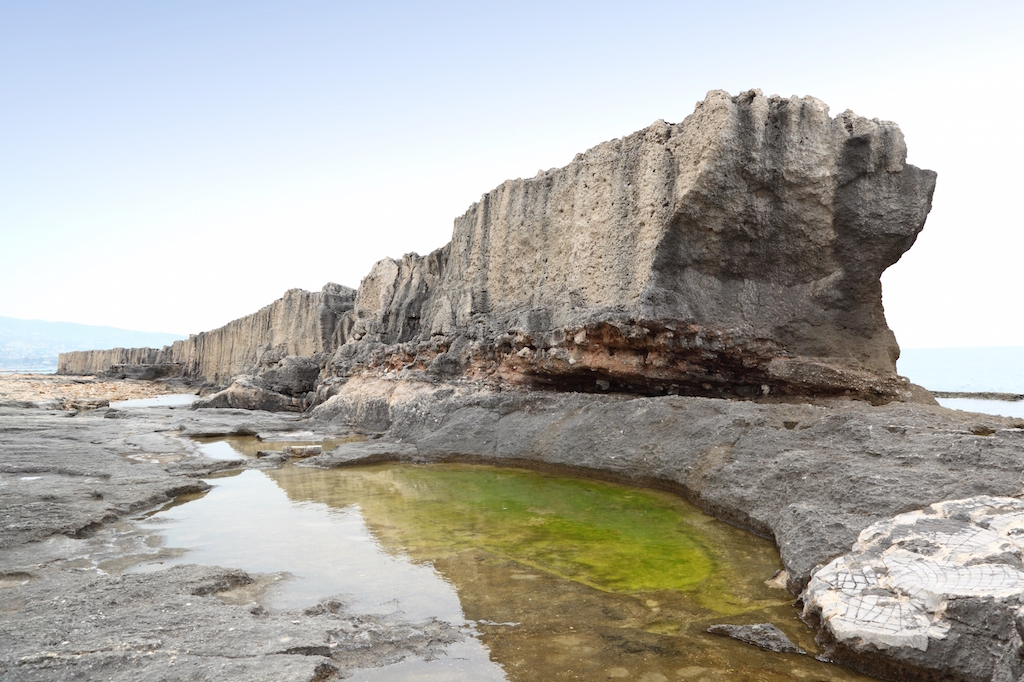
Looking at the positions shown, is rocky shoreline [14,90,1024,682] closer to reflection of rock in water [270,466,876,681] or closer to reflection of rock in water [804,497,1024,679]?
reflection of rock in water [804,497,1024,679]

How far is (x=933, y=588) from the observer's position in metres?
2.32

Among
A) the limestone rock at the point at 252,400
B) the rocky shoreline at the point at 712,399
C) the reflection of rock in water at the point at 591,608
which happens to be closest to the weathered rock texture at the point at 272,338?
the limestone rock at the point at 252,400

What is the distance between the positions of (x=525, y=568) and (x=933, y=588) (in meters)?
1.80

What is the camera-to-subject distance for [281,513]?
4.49 metres

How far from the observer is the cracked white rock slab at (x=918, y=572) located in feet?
7.32

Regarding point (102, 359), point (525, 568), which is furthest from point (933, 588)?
point (102, 359)

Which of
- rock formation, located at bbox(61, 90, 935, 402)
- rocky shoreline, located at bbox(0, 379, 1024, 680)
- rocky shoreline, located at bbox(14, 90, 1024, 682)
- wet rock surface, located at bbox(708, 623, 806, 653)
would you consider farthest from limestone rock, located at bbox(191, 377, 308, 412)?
wet rock surface, located at bbox(708, 623, 806, 653)

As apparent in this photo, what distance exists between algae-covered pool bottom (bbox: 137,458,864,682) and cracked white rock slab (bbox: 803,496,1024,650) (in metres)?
0.19

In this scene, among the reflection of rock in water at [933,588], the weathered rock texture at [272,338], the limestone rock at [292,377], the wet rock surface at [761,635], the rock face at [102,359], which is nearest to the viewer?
the reflection of rock in water at [933,588]

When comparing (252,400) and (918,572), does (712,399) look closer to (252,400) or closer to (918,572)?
(918,572)

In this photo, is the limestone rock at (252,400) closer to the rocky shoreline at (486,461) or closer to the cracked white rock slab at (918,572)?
the rocky shoreline at (486,461)

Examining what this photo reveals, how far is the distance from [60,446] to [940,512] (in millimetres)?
7410

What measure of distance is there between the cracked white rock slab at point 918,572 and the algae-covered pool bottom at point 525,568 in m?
0.19

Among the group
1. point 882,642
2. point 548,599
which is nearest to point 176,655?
point 548,599
